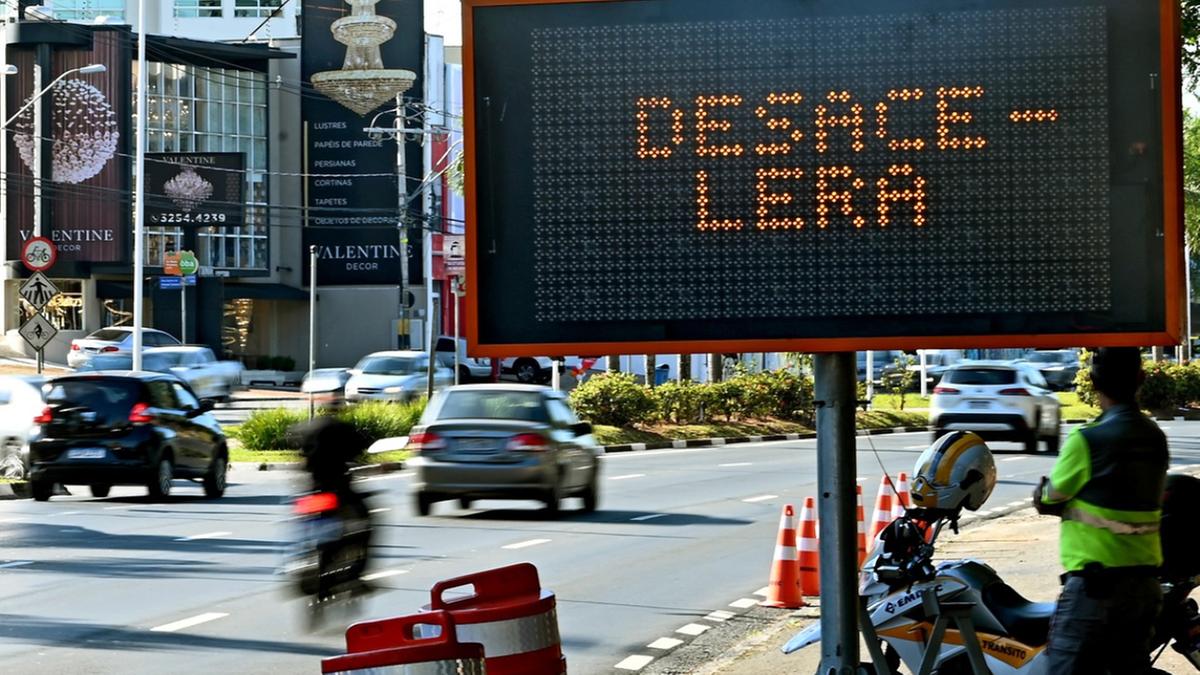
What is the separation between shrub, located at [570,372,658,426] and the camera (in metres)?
38.7

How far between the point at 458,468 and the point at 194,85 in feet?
174

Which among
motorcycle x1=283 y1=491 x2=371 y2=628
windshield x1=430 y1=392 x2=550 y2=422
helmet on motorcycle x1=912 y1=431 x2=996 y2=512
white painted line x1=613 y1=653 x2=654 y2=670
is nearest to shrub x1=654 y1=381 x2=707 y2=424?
windshield x1=430 y1=392 x2=550 y2=422

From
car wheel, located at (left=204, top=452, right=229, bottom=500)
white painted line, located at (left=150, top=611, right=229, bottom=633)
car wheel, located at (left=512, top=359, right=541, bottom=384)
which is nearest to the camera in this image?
white painted line, located at (left=150, top=611, right=229, bottom=633)

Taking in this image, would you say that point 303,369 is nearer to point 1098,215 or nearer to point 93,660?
point 93,660

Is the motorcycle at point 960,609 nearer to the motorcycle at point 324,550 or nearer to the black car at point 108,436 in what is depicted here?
the motorcycle at point 324,550

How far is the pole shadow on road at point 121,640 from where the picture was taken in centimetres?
1077

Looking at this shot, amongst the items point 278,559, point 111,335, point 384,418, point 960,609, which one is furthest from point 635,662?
point 111,335

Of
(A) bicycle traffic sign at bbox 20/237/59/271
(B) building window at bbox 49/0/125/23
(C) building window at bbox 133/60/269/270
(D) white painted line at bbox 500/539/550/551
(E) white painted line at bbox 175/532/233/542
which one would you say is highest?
(B) building window at bbox 49/0/125/23

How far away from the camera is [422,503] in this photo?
20094 mm

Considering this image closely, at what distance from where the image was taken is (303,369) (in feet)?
229

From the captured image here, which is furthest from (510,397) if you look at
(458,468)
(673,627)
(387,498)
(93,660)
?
(93,660)

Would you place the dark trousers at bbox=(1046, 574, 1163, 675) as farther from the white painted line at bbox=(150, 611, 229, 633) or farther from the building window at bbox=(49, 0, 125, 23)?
the building window at bbox=(49, 0, 125, 23)

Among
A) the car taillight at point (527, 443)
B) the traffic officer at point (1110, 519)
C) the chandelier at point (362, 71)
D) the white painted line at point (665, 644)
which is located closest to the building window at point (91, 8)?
the chandelier at point (362, 71)

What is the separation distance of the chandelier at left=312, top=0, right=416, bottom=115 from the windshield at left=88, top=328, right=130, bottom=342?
1879cm
